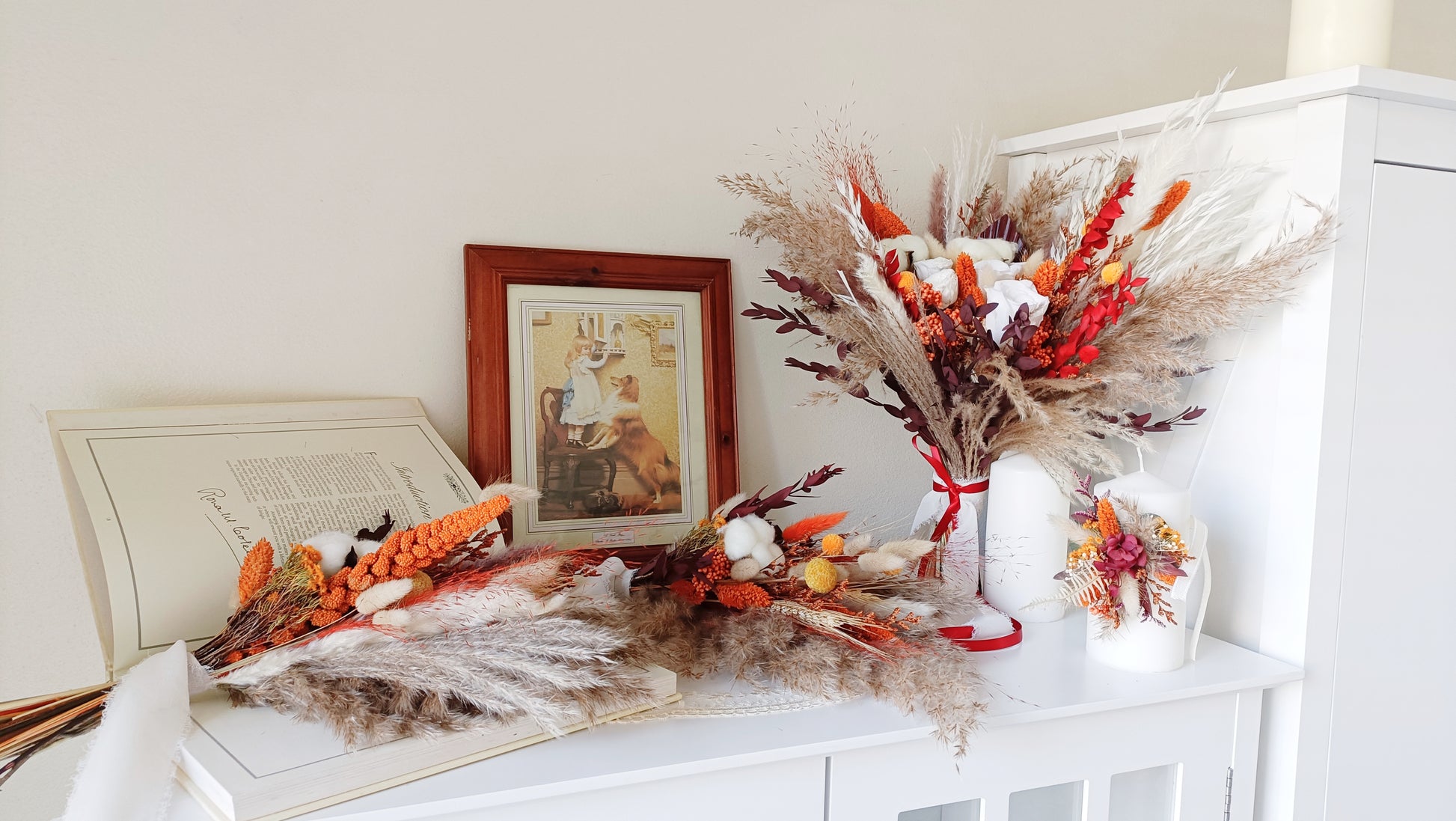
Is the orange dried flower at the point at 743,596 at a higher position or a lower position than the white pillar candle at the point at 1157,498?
A: lower

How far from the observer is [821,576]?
94cm

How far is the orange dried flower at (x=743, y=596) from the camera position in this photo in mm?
964

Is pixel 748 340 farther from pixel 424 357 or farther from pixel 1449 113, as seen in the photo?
pixel 1449 113

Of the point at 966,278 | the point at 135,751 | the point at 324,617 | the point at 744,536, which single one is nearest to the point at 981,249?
the point at 966,278

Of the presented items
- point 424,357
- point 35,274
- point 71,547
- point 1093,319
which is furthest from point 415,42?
point 1093,319

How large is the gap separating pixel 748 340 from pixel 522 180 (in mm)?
372

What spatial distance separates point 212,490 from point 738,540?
0.53m

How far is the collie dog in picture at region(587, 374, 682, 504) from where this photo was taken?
3.93 feet

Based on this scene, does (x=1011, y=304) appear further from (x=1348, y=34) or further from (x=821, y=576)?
(x=1348, y=34)

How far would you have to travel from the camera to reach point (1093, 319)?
1.01m

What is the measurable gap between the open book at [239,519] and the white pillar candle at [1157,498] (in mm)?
533

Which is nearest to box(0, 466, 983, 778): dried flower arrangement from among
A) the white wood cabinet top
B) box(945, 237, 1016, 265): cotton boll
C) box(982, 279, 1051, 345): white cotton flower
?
box(982, 279, 1051, 345): white cotton flower

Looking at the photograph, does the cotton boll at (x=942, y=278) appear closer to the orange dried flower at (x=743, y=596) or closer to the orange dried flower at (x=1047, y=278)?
the orange dried flower at (x=1047, y=278)

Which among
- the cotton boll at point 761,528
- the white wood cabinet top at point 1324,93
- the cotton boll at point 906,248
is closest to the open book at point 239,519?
the cotton boll at point 761,528
